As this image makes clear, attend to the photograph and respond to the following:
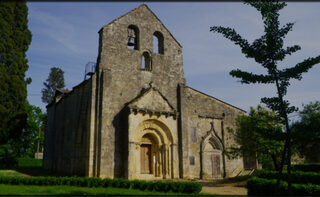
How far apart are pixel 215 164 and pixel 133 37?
43.2 ft

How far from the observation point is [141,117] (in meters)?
20.2

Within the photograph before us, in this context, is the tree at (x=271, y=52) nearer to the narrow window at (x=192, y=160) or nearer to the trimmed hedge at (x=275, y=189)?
the trimmed hedge at (x=275, y=189)

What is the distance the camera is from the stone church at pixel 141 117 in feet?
63.6

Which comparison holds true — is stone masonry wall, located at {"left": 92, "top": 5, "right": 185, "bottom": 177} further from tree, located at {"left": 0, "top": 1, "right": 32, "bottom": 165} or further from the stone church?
tree, located at {"left": 0, "top": 1, "right": 32, "bottom": 165}

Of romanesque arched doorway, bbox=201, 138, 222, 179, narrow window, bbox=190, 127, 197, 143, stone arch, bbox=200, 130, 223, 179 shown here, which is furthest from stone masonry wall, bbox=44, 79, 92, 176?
romanesque arched doorway, bbox=201, 138, 222, 179

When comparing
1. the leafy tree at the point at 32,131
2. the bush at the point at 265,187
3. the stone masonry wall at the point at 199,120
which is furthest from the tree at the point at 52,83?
the bush at the point at 265,187

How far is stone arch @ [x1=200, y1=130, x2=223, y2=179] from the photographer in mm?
23203

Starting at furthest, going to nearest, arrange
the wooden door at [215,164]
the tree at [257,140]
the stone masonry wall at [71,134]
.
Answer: the wooden door at [215,164]
the stone masonry wall at [71,134]
the tree at [257,140]

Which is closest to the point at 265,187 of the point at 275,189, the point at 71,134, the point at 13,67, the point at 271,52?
the point at 275,189

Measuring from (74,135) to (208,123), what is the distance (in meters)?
11.7

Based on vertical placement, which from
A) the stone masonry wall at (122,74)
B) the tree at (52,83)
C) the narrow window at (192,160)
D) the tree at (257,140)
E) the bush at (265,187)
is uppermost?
the tree at (52,83)

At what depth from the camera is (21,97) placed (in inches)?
1100

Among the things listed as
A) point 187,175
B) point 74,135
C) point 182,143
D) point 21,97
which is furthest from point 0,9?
point 187,175

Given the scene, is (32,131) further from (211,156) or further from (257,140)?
(257,140)
